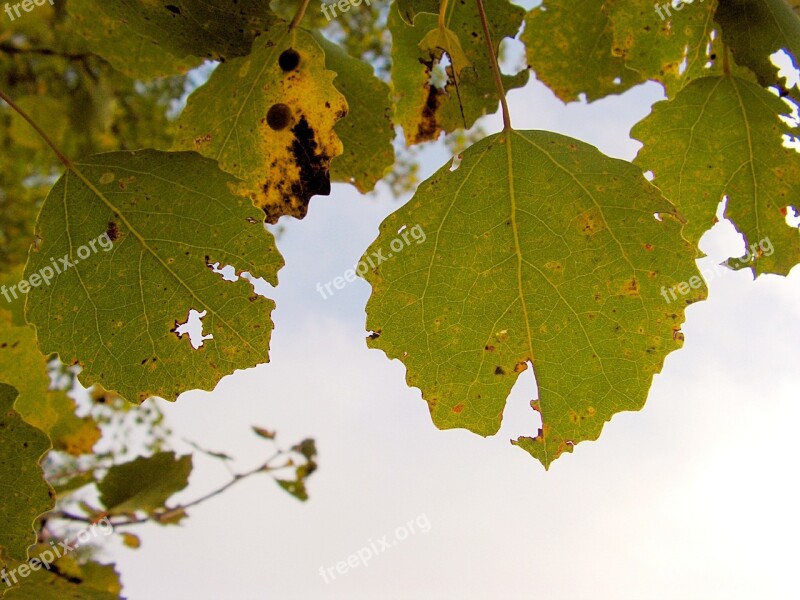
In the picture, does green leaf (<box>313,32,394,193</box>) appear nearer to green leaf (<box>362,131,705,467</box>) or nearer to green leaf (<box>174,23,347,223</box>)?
green leaf (<box>174,23,347,223</box>)

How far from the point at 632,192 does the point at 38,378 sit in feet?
Result: 3.11

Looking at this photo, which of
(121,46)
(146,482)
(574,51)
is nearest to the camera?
(121,46)

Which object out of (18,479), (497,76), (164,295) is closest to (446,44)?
(497,76)

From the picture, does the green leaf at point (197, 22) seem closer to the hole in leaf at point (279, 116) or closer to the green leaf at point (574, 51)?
the hole in leaf at point (279, 116)

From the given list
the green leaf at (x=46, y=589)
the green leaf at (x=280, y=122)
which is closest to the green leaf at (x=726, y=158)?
the green leaf at (x=280, y=122)

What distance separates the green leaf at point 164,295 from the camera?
2.40 feet

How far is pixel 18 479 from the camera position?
680mm

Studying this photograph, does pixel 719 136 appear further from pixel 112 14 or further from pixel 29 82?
pixel 29 82

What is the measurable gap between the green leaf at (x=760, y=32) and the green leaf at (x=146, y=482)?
4.25 ft

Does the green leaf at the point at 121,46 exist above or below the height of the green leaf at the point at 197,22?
above

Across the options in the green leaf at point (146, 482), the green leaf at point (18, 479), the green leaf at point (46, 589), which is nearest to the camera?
the green leaf at point (18, 479)

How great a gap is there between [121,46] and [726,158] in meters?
0.89

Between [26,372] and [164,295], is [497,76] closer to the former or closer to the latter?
[164,295]

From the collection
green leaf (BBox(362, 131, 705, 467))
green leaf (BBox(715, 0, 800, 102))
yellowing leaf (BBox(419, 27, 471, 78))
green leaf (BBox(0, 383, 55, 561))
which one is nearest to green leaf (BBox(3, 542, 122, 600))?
green leaf (BBox(0, 383, 55, 561))
